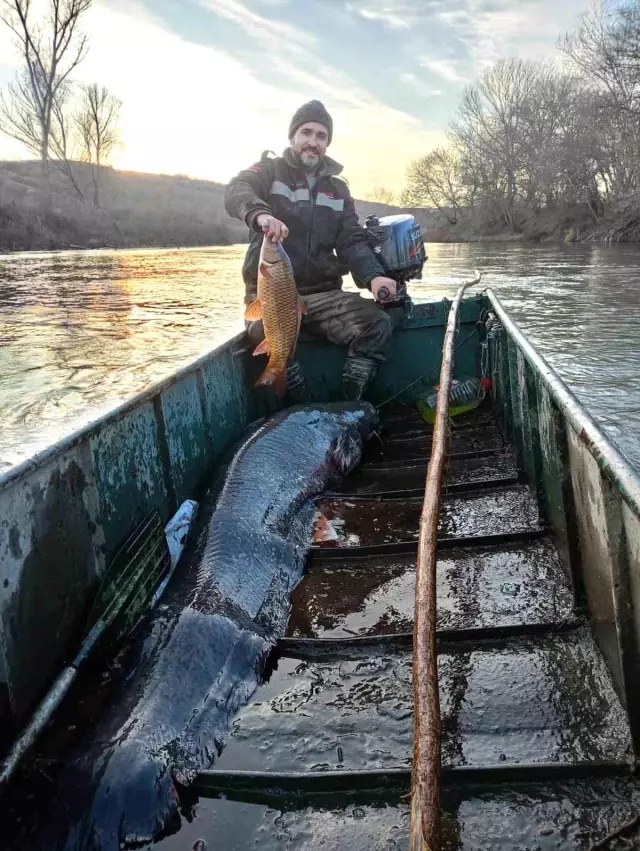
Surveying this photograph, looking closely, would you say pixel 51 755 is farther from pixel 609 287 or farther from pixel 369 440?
pixel 609 287

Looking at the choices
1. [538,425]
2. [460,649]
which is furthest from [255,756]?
[538,425]

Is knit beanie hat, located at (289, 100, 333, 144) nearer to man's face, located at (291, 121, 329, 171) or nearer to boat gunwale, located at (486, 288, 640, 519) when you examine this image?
man's face, located at (291, 121, 329, 171)

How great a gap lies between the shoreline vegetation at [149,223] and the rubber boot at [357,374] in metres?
19.4

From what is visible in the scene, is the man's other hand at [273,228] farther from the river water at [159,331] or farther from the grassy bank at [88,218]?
the grassy bank at [88,218]

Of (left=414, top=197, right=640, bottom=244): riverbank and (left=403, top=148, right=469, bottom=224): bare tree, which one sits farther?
(left=403, top=148, right=469, bottom=224): bare tree

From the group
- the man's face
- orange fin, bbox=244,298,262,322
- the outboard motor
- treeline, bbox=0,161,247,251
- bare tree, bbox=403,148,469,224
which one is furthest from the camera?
bare tree, bbox=403,148,469,224

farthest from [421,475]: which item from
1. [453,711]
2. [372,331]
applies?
[453,711]

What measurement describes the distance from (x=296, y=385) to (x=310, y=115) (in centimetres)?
221

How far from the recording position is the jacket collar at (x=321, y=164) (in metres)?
5.77

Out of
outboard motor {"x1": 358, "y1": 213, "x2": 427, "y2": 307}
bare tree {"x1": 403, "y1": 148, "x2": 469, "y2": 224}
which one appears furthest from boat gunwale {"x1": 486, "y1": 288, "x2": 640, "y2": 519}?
bare tree {"x1": 403, "y1": 148, "x2": 469, "y2": 224}

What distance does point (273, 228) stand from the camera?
4.69 metres

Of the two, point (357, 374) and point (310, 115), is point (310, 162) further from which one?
point (357, 374)

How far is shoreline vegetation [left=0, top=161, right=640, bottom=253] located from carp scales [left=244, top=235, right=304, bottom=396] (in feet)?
66.4

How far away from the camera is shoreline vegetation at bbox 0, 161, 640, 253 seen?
117 feet
